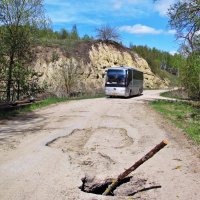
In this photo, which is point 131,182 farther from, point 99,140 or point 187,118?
point 187,118

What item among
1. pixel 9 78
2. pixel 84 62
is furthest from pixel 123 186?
pixel 84 62

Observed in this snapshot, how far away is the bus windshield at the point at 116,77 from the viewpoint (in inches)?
1417

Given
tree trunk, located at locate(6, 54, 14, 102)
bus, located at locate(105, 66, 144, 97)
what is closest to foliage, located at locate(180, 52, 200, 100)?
bus, located at locate(105, 66, 144, 97)

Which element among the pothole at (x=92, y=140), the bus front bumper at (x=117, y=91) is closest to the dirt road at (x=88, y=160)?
the pothole at (x=92, y=140)

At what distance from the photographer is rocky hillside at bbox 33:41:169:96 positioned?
150 ft

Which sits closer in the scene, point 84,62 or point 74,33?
point 84,62

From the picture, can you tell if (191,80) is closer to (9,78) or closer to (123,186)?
(9,78)

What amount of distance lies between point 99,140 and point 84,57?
4339 cm

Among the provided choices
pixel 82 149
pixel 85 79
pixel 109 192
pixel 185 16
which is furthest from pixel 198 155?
pixel 85 79

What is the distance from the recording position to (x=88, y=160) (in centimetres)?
946

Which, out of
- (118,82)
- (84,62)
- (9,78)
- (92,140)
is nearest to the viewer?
(92,140)

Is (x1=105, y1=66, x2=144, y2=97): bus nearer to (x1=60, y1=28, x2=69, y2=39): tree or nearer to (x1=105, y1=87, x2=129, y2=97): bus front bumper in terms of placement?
(x1=105, y1=87, x2=129, y2=97): bus front bumper

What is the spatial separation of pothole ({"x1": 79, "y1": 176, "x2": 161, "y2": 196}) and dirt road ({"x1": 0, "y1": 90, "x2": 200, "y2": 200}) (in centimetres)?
2

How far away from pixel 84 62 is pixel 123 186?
46.9m
